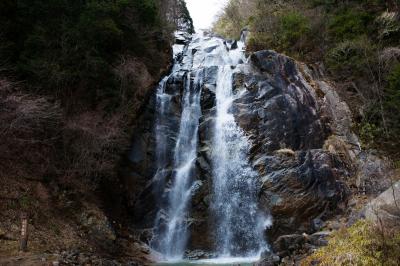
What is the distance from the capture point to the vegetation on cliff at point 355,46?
61.5 feet

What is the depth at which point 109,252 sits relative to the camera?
14062 millimetres

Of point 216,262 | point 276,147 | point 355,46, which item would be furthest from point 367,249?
point 355,46

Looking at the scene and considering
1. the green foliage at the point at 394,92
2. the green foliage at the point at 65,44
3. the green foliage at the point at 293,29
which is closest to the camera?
the green foliage at the point at 65,44

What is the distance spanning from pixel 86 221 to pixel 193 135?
720 centimetres

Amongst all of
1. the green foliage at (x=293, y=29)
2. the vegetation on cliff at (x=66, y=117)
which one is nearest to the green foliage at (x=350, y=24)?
the green foliage at (x=293, y=29)

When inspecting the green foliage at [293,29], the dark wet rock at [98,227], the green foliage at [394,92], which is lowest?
the dark wet rock at [98,227]

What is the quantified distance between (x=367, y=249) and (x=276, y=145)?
34.2ft

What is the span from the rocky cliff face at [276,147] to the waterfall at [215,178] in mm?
247

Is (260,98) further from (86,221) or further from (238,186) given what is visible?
(86,221)

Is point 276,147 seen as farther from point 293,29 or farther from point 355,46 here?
point 293,29

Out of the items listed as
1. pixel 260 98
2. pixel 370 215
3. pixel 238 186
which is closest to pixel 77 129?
pixel 238 186

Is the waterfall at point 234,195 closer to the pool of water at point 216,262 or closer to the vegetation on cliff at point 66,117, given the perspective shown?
the pool of water at point 216,262

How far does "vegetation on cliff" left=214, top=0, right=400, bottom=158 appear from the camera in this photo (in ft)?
61.5

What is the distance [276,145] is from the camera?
17.8 meters
